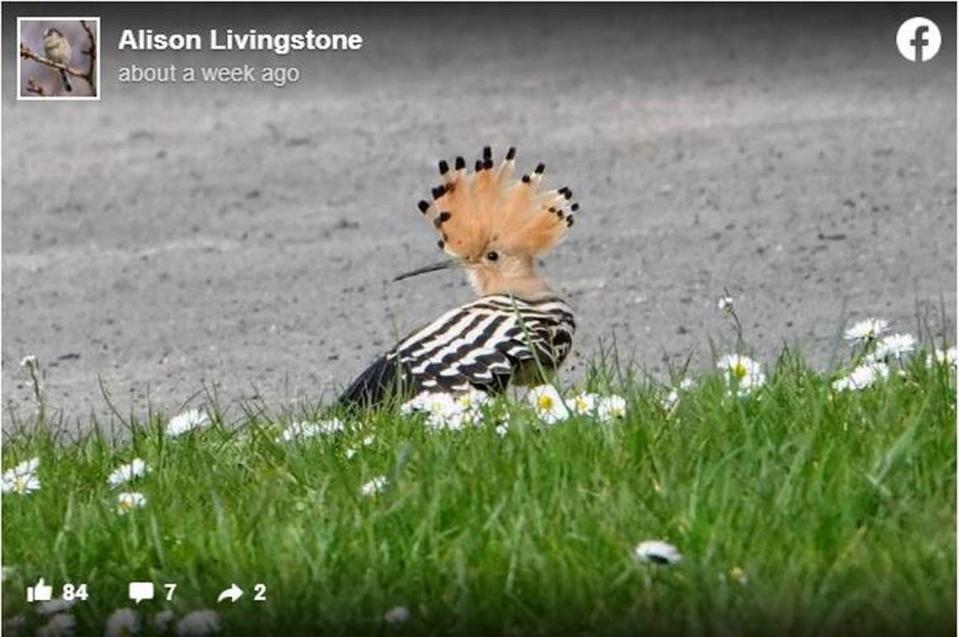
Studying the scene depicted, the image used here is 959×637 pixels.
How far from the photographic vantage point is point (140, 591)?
360 centimetres

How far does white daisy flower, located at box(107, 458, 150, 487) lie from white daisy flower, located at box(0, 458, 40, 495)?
0.45 ft

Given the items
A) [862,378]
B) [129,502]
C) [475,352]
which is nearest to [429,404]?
[475,352]

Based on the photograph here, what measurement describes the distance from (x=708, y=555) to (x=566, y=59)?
21.4 feet

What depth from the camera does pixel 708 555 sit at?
3424 millimetres

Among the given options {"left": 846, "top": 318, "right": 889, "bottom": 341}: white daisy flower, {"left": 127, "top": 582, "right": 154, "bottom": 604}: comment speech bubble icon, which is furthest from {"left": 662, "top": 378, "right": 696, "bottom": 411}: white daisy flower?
{"left": 127, "top": 582, "right": 154, "bottom": 604}: comment speech bubble icon

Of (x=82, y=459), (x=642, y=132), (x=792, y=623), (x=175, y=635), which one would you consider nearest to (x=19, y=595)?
(x=175, y=635)

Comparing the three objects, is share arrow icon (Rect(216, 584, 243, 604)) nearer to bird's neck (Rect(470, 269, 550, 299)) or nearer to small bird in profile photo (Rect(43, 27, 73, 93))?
small bird in profile photo (Rect(43, 27, 73, 93))

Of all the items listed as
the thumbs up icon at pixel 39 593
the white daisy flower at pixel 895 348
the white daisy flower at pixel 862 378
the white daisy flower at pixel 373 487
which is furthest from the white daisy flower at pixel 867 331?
the thumbs up icon at pixel 39 593

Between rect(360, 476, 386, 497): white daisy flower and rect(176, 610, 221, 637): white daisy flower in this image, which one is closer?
rect(176, 610, 221, 637): white daisy flower

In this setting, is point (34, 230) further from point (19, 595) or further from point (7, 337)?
point (19, 595)

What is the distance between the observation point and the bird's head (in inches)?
190

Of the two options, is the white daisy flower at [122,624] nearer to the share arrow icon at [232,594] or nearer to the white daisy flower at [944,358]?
the share arrow icon at [232,594]

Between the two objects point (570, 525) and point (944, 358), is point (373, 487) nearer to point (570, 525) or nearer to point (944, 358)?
point (570, 525)

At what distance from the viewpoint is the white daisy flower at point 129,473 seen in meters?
4.27
